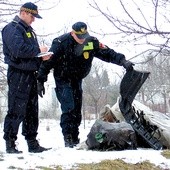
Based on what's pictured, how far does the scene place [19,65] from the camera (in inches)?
192

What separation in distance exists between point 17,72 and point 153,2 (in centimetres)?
178

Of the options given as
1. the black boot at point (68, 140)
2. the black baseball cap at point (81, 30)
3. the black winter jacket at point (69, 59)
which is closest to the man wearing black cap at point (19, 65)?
the black winter jacket at point (69, 59)

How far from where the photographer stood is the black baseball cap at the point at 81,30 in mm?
5602

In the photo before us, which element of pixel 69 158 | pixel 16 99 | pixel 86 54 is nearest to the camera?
pixel 69 158

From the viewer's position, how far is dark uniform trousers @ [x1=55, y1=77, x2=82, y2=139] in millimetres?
5688

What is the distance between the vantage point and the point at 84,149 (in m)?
5.23

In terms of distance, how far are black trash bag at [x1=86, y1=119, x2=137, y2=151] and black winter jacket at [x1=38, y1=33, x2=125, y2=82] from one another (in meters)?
0.93

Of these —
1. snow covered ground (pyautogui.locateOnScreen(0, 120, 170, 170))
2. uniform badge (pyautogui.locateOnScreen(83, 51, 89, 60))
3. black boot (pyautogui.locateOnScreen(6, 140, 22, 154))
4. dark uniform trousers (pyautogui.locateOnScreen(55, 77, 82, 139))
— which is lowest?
snow covered ground (pyautogui.locateOnScreen(0, 120, 170, 170))

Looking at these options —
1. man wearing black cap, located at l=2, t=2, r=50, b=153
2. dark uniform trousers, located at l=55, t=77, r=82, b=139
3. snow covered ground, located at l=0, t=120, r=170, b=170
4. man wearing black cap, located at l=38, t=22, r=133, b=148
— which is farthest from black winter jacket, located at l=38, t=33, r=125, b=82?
snow covered ground, located at l=0, t=120, r=170, b=170

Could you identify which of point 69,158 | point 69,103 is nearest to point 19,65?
point 69,103

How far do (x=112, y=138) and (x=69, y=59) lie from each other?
126 centimetres

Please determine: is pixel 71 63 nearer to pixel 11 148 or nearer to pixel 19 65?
pixel 19 65

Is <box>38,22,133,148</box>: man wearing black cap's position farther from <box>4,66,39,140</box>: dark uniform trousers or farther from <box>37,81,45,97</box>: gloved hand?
<box>4,66,39,140</box>: dark uniform trousers

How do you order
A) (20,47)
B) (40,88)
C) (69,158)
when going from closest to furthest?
(69,158) < (20,47) < (40,88)
